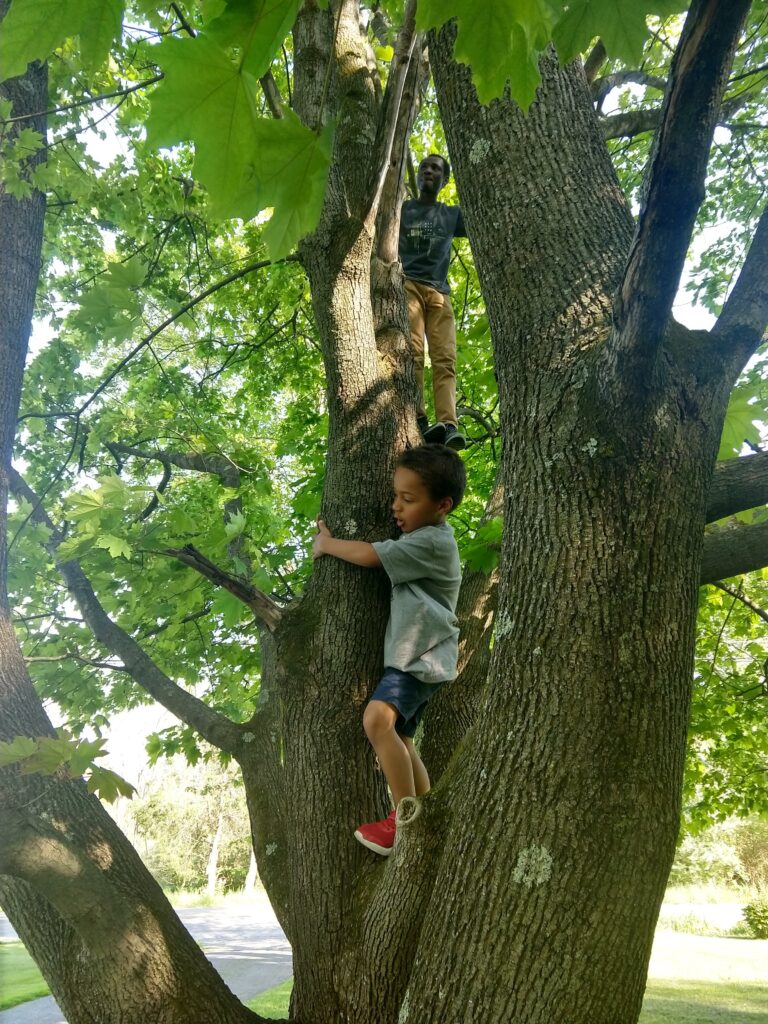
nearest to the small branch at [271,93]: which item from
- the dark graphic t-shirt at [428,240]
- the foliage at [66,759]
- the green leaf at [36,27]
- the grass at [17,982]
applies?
the dark graphic t-shirt at [428,240]

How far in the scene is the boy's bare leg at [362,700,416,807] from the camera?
214 cm

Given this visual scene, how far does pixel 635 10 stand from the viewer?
1091 mm

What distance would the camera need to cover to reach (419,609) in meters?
2.35

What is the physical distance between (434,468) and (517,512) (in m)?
0.72

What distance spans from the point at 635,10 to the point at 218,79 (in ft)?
2.24

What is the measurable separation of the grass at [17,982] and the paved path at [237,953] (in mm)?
141

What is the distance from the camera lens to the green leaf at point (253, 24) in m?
0.80

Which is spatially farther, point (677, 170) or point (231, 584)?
point (231, 584)

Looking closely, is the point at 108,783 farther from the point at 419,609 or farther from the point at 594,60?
the point at 594,60

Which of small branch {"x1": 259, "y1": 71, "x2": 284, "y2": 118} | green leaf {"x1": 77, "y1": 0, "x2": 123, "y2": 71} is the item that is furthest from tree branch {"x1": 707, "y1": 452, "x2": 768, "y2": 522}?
small branch {"x1": 259, "y1": 71, "x2": 284, "y2": 118}

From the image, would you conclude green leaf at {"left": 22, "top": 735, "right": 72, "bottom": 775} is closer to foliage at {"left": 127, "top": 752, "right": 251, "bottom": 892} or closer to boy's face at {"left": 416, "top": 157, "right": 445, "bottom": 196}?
boy's face at {"left": 416, "top": 157, "right": 445, "bottom": 196}

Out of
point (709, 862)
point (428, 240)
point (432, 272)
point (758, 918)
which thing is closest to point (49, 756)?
point (432, 272)

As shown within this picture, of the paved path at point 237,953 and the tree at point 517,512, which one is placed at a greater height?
the tree at point 517,512

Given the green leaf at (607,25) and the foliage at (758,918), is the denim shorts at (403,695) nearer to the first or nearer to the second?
the green leaf at (607,25)
